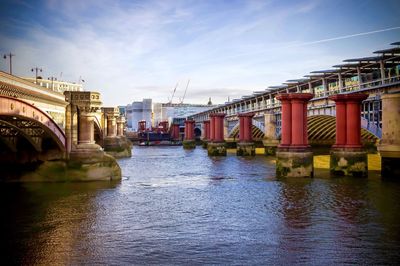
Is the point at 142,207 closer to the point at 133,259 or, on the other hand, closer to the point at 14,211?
the point at 14,211

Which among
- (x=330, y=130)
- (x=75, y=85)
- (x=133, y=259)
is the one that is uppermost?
(x=75, y=85)

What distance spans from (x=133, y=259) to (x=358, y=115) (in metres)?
23.7

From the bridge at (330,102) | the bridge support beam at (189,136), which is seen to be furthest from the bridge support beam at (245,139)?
the bridge support beam at (189,136)

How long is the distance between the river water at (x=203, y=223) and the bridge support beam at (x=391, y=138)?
6.85 feet

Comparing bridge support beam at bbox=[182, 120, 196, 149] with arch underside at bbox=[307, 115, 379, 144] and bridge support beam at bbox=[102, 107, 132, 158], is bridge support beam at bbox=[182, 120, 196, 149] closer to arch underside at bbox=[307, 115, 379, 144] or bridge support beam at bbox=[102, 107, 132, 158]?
bridge support beam at bbox=[102, 107, 132, 158]

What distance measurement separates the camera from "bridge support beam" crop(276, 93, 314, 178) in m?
30.1

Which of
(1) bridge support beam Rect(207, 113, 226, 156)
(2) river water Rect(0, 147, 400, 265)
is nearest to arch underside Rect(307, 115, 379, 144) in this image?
(1) bridge support beam Rect(207, 113, 226, 156)

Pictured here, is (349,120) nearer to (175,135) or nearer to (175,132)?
(175,135)

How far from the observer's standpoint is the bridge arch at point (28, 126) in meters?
20.5

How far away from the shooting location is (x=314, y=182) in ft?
91.9

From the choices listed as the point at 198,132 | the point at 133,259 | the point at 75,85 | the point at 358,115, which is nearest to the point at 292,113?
the point at 358,115

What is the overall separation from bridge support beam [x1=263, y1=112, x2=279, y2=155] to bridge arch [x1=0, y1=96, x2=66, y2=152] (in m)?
35.3

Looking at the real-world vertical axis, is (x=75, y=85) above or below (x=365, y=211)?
above

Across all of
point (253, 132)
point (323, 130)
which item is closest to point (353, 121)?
point (323, 130)
